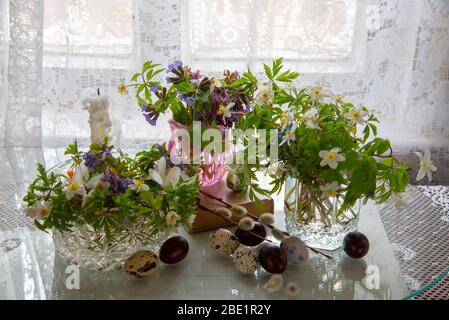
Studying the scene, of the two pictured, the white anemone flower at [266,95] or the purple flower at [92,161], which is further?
the white anemone flower at [266,95]

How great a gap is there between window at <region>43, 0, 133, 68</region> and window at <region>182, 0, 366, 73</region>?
0.20 meters

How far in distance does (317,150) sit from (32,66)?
3.39ft

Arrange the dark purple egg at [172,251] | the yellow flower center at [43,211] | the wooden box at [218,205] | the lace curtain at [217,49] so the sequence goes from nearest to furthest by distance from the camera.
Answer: the yellow flower center at [43,211]
the dark purple egg at [172,251]
the wooden box at [218,205]
the lace curtain at [217,49]

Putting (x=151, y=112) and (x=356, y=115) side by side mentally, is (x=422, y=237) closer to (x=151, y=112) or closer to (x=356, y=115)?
(x=356, y=115)

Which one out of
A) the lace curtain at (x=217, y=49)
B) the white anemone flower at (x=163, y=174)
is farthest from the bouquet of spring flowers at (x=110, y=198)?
the lace curtain at (x=217, y=49)

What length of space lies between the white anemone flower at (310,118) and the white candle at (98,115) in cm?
42

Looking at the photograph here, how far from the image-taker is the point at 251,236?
114 centimetres

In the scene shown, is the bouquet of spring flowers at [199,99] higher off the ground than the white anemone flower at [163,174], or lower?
higher

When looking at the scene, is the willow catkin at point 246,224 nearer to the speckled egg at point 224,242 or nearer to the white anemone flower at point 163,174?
the speckled egg at point 224,242

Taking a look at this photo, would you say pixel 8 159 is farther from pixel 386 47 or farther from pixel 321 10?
pixel 386 47

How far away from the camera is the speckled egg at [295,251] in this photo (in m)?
1.10

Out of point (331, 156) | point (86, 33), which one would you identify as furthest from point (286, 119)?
point (86, 33)

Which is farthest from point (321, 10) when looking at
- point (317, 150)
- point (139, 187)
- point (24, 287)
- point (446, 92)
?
point (24, 287)

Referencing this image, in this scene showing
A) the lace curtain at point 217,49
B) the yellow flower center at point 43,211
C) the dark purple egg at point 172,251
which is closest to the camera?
the yellow flower center at point 43,211
